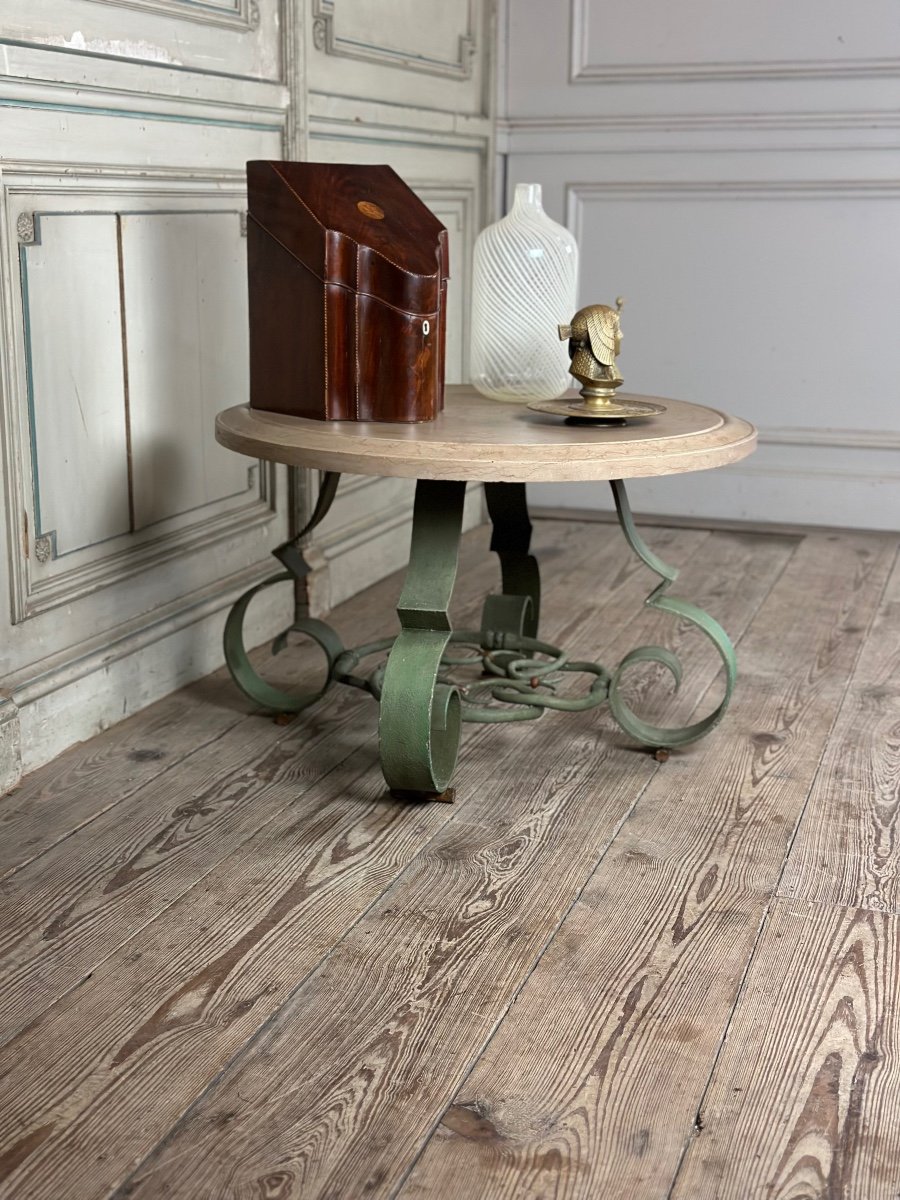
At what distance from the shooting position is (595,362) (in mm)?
2008

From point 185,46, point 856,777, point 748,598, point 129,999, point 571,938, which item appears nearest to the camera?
point 129,999

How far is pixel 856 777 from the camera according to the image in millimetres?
2062

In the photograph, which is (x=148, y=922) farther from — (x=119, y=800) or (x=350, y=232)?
(x=350, y=232)

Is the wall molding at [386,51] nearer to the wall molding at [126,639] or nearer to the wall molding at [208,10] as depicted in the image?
the wall molding at [208,10]

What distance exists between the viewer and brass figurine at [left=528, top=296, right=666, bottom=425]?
199 centimetres

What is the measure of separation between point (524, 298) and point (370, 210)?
294 mm

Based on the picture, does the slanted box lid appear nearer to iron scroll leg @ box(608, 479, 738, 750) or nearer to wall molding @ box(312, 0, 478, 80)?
iron scroll leg @ box(608, 479, 738, 750)

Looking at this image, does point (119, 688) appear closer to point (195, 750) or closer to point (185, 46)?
point (195, 750)

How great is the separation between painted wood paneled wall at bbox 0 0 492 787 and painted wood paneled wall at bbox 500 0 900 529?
961 mm

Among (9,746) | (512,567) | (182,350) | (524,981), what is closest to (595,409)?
(512,567)

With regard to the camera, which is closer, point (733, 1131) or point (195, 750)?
point (733, 1131)

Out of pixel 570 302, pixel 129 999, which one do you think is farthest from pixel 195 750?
pixel 570 302

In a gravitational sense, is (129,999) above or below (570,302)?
below

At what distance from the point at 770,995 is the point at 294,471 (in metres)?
1.59
